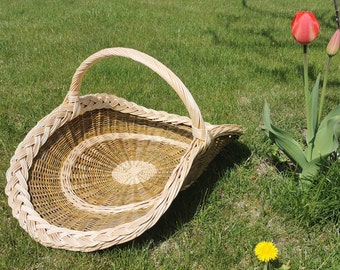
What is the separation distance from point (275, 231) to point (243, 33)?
2889 mm

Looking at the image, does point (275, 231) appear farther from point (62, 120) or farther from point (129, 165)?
point (62, 120)

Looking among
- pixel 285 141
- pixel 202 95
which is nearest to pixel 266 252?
pixel 285 141

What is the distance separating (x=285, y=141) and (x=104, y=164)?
1072mm

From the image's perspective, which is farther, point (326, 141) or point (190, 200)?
point (190, 200)

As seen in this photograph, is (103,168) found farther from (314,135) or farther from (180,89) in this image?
(314,135)

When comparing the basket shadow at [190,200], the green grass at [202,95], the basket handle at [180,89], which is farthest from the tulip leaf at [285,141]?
the basket shadow at [190,200]

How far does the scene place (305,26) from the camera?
159 centimetres

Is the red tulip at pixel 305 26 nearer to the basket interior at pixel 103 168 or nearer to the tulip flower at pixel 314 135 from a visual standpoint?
the tulip flower at pixel 314 135

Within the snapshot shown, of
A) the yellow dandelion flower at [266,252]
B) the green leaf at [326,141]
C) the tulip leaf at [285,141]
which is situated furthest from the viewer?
the tulip leaf at [285,141]

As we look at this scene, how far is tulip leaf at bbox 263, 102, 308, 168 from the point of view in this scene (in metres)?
1.86

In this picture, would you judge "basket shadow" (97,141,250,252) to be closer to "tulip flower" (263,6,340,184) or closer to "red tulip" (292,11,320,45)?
"tulip flower" (263,6,340,184)

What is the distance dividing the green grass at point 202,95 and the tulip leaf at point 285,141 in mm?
109

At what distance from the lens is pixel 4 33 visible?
446 cm

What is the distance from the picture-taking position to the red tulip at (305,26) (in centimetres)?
158
